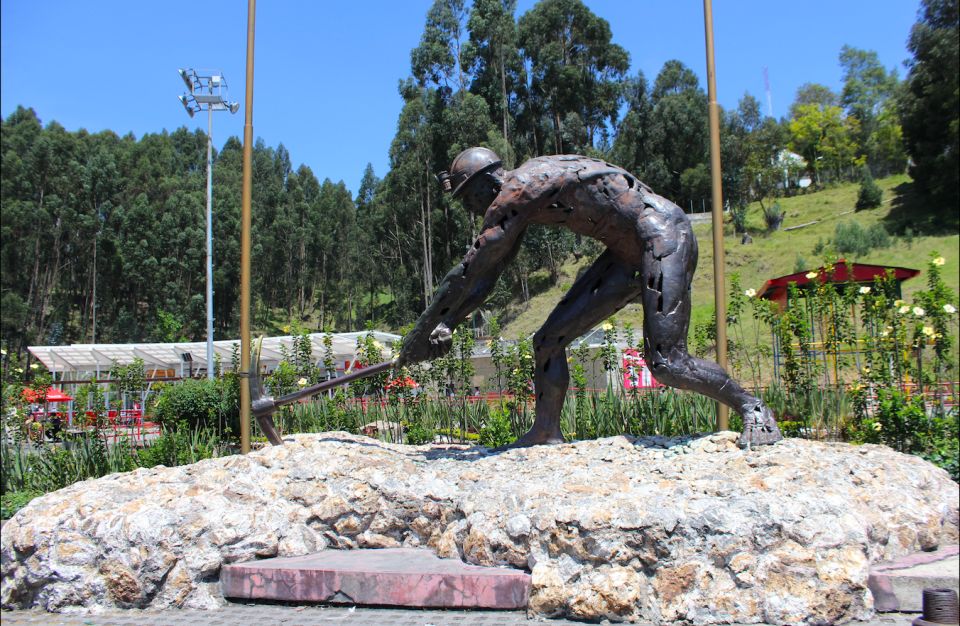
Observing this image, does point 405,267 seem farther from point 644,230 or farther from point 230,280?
point 644,230

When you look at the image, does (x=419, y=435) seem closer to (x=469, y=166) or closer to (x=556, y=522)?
(x=469, y=166)

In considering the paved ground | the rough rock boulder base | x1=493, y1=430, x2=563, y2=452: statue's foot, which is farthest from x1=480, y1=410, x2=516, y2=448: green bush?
the paved ground

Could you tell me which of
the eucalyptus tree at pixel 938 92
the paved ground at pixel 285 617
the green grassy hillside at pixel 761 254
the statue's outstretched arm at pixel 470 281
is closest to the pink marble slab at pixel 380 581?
the paved ground at pixel 285 617

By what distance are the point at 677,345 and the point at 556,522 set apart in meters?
1.54

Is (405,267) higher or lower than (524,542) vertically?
higher

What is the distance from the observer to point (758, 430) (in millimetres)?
4828

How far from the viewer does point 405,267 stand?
41.0 m

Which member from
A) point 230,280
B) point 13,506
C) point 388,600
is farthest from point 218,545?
point 230,280

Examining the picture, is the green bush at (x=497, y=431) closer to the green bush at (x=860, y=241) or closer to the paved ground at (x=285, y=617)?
the paved ground at (x=285, y=617)

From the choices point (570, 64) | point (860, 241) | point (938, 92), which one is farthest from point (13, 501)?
point (570, 64)

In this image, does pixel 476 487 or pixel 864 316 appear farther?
pixel 864 316

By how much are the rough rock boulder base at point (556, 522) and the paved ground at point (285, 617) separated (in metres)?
0.09

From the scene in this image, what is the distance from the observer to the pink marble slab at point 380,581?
13.3ft

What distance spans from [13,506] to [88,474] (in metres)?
1.04
